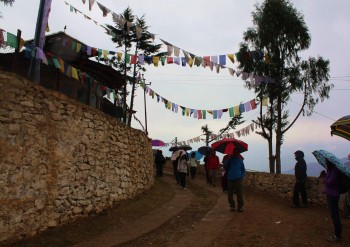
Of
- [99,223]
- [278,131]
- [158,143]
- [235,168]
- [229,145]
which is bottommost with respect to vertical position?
[99,223]

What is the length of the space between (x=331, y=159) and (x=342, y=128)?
3.40ft

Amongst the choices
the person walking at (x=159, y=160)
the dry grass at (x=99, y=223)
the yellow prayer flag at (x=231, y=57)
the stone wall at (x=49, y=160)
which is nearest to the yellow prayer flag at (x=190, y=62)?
the yellow prayer flag at (x=231, y=57)

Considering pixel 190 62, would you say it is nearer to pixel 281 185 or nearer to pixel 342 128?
pixel 281 185

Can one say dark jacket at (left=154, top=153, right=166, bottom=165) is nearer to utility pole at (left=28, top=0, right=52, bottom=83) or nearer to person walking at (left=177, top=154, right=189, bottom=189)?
person walking at (left=177, top=154, right=189, bottom=189)

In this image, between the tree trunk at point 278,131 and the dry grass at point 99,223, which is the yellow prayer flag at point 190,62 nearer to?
the dry grass at point 99,223

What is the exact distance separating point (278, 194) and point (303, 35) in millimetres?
8940

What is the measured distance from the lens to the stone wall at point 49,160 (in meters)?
6.48

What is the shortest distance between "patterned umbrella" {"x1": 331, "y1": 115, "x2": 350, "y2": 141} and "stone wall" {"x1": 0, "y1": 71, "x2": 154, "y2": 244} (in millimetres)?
5967

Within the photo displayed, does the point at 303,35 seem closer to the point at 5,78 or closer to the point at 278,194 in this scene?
the point at 278,194

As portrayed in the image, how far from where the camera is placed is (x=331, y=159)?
630cm

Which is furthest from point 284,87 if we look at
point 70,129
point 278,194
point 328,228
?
point 70,129

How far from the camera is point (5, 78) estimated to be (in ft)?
21.7

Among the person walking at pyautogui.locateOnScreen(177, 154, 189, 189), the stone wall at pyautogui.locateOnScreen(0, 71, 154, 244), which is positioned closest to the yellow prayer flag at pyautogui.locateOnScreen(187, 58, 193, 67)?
the person walking at pyautogui.locateOnScreen(177, 154, 189, 189)

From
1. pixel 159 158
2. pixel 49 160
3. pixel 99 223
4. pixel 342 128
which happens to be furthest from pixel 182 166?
pixel 342 128
